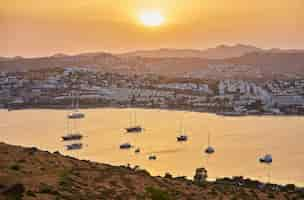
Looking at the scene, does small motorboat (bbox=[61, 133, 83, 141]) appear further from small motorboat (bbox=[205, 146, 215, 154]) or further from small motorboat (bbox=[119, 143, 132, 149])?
small motorboat (bbox=[205, 146, 215, 154])

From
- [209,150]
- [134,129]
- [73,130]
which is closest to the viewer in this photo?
[209,150]

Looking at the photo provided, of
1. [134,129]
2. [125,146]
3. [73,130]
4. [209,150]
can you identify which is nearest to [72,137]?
[73,130]

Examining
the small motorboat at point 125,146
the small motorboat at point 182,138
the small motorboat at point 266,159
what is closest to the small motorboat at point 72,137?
the small motorboat at point 125,146

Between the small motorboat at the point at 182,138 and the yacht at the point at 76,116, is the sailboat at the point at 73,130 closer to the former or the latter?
the yacht at the point at 76,116

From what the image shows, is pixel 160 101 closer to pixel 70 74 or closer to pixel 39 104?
pixel 39 104

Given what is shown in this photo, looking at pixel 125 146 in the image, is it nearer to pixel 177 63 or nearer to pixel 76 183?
pixel 76 183

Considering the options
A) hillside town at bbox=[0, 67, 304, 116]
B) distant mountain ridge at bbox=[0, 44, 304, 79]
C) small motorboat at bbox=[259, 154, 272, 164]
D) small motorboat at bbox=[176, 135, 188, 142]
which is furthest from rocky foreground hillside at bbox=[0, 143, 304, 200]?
distant mountain ridge at bbox=[0, 44, 304, 79]

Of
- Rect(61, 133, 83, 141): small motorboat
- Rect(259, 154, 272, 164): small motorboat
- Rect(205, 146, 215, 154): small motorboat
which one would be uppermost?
Rect(61, 133, 83, 141): small motorboat
